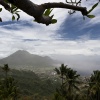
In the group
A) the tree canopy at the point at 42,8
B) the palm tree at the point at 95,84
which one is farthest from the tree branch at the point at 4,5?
the palm tree at the point at 95,84

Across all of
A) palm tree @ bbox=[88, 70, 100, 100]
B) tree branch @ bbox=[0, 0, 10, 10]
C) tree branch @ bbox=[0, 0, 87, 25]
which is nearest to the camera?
tree branch @ bbox=[0, 0, 87, 25]

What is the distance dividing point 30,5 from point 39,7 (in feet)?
0.50

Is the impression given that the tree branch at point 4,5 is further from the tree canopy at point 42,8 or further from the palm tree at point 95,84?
the palm tree at point 95,84

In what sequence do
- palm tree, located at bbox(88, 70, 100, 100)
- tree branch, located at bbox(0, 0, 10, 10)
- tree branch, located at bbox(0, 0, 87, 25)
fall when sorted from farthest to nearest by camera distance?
palm tree, located at bbox(88, 70, 100, 100), tree branch, located at bbox(0, 0, 10, 10), tree branch, located at bbox(0, 0, 87, 25)

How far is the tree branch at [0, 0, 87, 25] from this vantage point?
7.48 feet

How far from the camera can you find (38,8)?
2.46m

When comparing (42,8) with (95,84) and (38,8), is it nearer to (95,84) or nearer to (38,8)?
(38,8)

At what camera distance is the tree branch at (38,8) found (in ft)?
7.48

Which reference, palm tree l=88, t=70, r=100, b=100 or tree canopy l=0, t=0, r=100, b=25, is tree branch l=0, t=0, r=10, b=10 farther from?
palm tree l=88, t=70, r=100, b=100

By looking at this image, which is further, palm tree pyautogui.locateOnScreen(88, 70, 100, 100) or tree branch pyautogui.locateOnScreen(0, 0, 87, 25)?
palm tree pyautogui.locateOnScreen(88, 70, 100, 100)

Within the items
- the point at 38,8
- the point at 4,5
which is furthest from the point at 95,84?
the point at 38,8

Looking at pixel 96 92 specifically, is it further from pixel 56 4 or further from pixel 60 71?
pixel 56 4

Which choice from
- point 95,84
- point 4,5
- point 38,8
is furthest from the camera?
point 95,84

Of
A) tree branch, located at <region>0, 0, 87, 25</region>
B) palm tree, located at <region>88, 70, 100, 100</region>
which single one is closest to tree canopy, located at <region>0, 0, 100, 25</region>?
tree branch, located at <region>0, 0, 87, 25</region>
